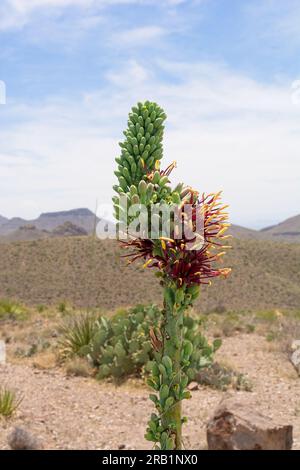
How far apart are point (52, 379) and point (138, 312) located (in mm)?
2240

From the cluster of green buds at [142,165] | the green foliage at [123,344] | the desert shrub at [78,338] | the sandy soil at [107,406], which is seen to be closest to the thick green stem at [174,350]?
the cluster of green buds at [142,165]

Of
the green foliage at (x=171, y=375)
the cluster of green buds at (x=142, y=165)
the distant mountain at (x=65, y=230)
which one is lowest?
the green foliage at (x=171, y=375)

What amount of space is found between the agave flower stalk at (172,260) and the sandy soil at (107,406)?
5252 mm

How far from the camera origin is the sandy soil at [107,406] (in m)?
7.20

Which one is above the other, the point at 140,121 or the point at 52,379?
the point at 140,121

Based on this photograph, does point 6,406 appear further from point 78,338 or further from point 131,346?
point 78,338

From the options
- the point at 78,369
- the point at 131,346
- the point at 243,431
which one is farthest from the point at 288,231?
the point at 243,431

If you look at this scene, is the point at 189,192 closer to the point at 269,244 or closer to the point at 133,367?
the point at 133,367

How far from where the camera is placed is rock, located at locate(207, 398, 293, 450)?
226 inches

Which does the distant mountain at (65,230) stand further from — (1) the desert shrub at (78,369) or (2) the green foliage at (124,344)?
(1) the desert shrub at (78,369)

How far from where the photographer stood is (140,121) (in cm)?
Answer: 213

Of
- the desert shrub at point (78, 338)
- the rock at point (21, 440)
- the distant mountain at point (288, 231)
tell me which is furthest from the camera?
the distant mountain at point (288, 231)

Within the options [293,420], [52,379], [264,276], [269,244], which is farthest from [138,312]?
[269,244]

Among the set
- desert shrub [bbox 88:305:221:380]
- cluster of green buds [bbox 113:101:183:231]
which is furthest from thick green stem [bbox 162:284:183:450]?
desert shrub [bbox 88:305:221:380]
